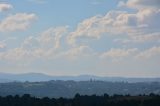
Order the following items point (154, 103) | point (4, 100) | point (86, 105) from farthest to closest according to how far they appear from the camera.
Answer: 1. point (4, 100)
2. point (86, 105)
3. point (154, 103)

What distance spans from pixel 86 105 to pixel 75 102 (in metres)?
7.94

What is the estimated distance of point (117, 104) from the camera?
570ft

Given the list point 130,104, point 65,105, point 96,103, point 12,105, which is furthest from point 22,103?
point 130,104

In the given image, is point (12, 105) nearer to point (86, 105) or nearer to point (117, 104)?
point (86, 105)

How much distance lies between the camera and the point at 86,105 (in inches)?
7111

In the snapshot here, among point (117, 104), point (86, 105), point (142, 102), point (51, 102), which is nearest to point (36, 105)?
point (51, 102)

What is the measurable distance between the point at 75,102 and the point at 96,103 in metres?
9.75

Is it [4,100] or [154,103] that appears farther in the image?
[4,100]

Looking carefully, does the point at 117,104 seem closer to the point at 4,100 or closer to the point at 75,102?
the point at 75,102

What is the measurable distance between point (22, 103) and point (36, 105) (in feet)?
40.5

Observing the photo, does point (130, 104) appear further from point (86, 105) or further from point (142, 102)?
point (86, 105)

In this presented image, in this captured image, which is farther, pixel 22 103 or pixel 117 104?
pixel 22 103

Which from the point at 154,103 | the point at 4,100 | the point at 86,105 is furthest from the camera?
the point at 4,100

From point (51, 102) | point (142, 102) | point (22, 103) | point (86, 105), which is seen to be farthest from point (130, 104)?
point (22, 103)
